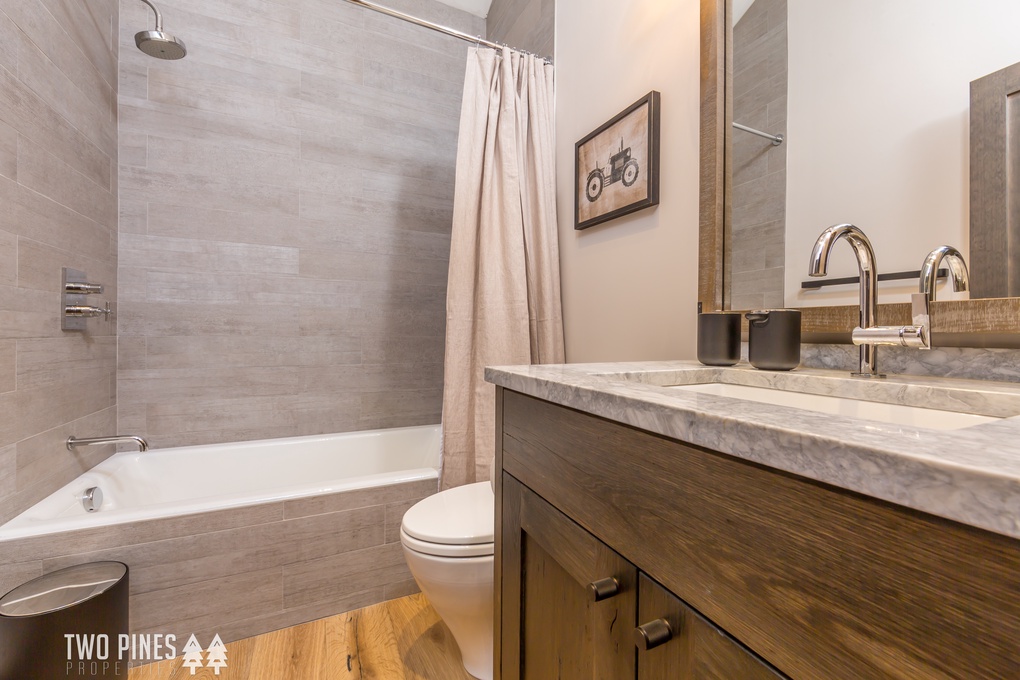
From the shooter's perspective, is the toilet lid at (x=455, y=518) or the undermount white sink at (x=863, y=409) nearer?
the undermount white sink at (x=863, y=409)

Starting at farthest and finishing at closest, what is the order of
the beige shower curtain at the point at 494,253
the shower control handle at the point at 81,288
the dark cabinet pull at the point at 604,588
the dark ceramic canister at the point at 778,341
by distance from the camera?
the beige shower curtain at the point at 494,253 < the shower control handle at the point at 81,288 < the dark ceramic canister at the point at 778,341 < the dark cabinet pull at the point at 604,588

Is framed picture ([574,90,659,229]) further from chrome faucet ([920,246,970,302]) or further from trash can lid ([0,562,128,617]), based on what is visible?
trash can lid ([0,562,128,617])

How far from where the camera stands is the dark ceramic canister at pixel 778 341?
34.7 inches

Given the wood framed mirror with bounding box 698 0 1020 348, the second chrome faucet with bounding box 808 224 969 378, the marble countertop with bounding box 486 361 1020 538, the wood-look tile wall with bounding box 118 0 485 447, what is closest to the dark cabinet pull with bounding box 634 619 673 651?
the marble countertop with bounding box 486 361 1020 538

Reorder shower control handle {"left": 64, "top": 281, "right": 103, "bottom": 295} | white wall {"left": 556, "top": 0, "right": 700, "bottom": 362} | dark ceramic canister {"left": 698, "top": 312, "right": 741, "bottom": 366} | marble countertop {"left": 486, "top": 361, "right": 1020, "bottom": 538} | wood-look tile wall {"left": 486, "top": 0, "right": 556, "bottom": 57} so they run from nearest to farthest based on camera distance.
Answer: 1. marble countertop {"left": 486, "top": 361, "right": 1020, "bottom": 538}
2. dark ceramic canister {"left": 698, "top": 312, "right": 741, "bottom": 366}
3. white wall {"left": 556, "top": 0, "right": 700, "bottom": 362}
4. shower control handle {"left": 64, "top": 281, "right": 103, "bottom": 295}
5. wood-look tile wall {"left": 486, "top": 0, "right": 556, "bottom": 57}

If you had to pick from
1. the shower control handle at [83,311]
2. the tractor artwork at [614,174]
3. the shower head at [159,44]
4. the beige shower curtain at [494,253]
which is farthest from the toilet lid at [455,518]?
the shower head at [159,44]

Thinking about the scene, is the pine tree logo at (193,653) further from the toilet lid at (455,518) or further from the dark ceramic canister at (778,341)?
the dark ceramic canister at (778,341)

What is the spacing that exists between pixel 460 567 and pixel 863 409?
3.10 ft

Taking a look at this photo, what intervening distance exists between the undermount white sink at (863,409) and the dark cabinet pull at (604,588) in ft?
0.85

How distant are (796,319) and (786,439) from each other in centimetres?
65

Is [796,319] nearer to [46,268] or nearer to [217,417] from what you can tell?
[46,268]

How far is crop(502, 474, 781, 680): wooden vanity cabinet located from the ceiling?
2696 mm

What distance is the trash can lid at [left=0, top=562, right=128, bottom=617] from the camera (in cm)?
103

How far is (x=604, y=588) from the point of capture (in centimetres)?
55
